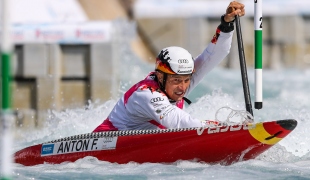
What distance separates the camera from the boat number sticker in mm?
7023

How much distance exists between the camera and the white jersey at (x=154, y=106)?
681cm

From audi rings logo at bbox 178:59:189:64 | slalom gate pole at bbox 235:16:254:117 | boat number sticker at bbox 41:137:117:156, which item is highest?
audi rings logo at bbox 178:59:189:64

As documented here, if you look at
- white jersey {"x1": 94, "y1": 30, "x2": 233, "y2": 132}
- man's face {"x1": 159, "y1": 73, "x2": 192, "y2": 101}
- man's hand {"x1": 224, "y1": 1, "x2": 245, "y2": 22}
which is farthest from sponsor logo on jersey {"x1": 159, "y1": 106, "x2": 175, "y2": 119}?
man's hand {"x1": 224, "y1": 1, "x2": 245, "y2": 22}

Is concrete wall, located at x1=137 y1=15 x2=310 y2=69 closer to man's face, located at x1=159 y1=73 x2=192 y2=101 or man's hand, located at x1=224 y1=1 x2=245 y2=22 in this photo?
man's hand, located at x1=224 y1=1 x2=245 y2=22

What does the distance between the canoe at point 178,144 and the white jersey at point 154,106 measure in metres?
0.15

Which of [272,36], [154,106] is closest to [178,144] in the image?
[154,106]

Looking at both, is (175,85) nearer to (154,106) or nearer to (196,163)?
(154,106)

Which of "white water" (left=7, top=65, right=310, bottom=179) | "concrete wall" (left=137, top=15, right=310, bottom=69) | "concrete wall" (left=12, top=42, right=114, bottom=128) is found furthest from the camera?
"concrete wall" (left=137, top=15, right=310, bottom=69)

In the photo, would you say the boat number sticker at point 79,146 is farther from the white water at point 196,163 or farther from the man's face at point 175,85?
the man's face at point 175,85

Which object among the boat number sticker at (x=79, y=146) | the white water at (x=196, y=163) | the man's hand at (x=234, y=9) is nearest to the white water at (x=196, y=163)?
the white water at (x=196, y=163)

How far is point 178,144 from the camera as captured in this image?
22.0ft

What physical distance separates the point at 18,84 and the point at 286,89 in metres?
4.89

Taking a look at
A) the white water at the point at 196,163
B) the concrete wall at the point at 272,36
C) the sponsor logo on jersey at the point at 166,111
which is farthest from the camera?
the concrete wall at the point at 272,36

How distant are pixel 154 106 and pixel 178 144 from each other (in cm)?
38
